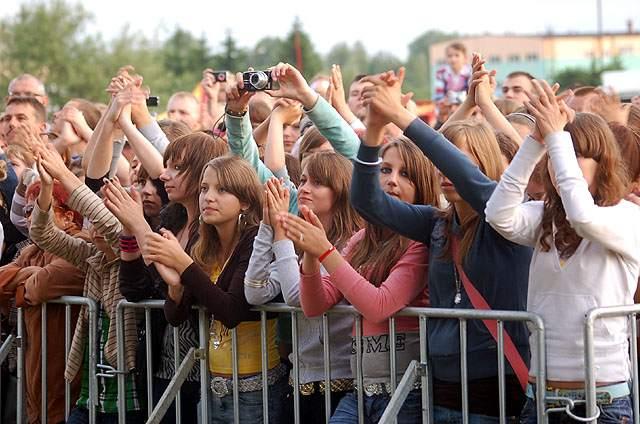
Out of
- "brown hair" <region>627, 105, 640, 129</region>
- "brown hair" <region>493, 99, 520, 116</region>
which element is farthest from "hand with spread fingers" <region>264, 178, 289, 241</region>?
"brown hair" <region>493, 99, 520, 116</region>

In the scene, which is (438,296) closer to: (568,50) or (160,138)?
(160,138)

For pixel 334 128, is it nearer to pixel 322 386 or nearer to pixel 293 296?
pixel 293 296

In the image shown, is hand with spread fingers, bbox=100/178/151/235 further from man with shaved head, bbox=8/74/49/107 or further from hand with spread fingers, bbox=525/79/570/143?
man with shaved head, bbox=8/74/49/107

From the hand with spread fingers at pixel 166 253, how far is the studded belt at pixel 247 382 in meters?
0.61

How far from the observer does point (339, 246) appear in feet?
19.7

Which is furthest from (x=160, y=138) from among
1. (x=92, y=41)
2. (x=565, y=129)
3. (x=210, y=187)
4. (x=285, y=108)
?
(x=92, y=41)

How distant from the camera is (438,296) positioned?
17.4ft

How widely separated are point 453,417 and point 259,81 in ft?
6.42

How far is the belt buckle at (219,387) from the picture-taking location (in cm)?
614

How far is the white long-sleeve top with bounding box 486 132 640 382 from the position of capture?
4746mm

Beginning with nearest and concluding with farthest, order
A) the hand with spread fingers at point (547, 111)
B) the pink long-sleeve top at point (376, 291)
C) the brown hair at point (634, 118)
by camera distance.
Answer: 1. the hand with spread fingers at point (547, 111)
2. the pink long-sleeve top at point (376, 291)
3. the brown hair at point (634, 118)

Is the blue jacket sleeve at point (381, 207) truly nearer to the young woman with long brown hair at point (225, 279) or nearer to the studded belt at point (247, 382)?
the young woman with long brown hair at point (225, 279)

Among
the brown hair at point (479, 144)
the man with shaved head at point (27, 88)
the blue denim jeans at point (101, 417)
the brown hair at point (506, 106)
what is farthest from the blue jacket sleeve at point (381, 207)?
the man with shaved head at point (27, 88)

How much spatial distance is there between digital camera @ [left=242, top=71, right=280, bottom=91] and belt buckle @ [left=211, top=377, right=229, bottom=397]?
1.46 meters
